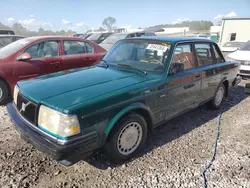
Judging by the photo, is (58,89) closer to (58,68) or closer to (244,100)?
(58,68)

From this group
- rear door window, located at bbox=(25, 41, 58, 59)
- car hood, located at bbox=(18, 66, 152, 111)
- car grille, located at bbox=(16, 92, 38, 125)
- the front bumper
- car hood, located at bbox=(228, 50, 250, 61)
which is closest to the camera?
the front bumper

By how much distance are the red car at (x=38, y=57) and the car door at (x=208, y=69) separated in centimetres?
312

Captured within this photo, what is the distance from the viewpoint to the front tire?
2646 millimetres

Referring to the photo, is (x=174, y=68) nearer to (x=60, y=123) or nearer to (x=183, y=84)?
(x=183, y=84)

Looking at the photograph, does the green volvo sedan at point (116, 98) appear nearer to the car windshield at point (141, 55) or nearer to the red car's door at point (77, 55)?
the car windshield at point (141, 55)

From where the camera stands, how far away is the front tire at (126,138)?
2.65 meters

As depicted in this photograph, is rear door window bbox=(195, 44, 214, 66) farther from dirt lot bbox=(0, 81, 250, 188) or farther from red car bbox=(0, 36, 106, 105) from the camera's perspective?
red car bbox=(0, 36, 106, 105)

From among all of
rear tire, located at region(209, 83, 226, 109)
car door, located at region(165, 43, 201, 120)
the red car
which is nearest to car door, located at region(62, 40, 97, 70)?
the red car

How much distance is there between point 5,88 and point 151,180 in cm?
396

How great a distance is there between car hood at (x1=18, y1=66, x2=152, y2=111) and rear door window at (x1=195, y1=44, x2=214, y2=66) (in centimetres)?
150

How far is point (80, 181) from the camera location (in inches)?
100

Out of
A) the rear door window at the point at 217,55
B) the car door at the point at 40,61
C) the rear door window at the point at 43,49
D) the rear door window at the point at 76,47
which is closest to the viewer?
the rear door window at the point at 217,55

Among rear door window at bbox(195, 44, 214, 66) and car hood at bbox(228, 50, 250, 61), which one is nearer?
rear door window at bbox(195, 44, 214, 66)

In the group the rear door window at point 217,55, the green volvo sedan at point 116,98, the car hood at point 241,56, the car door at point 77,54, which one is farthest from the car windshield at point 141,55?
the car hood at point 241,56
